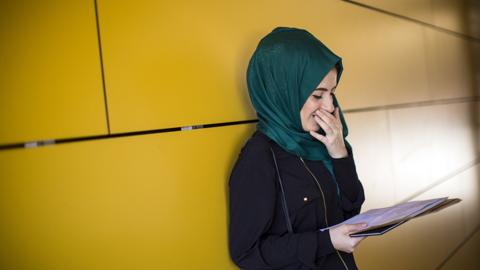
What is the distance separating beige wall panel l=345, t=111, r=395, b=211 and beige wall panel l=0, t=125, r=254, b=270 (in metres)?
1.10

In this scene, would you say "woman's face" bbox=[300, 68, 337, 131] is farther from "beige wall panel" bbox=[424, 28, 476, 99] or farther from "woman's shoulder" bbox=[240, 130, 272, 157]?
"beige wall panel" bbox=[424, 28, 476, 99]

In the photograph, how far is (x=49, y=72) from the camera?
1097 millimetres

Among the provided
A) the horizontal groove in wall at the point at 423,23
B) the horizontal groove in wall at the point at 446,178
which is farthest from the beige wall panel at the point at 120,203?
the horizontal groove in wall at the point at 446,178

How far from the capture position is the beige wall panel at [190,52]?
1.27 metres

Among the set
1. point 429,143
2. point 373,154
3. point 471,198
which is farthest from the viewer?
point 471,198

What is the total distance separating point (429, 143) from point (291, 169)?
2460mm

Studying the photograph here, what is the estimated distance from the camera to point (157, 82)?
1359 mm

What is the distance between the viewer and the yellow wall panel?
1020mm

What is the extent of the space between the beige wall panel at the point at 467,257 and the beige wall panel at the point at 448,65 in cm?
159

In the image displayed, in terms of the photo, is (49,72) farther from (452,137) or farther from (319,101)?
(452,137)

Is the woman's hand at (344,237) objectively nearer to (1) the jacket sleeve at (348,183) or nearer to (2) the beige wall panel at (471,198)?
(1) the jacket sleeve at (348,183)

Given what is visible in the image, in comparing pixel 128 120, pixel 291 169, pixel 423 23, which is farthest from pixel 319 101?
pixel 423 23

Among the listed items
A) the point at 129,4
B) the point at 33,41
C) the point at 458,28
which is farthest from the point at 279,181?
the point at 458,28

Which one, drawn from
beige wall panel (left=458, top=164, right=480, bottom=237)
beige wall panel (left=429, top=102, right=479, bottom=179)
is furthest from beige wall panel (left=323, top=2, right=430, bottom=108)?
beige wall panel (left=458, top=164, right=480, bottom=237)
